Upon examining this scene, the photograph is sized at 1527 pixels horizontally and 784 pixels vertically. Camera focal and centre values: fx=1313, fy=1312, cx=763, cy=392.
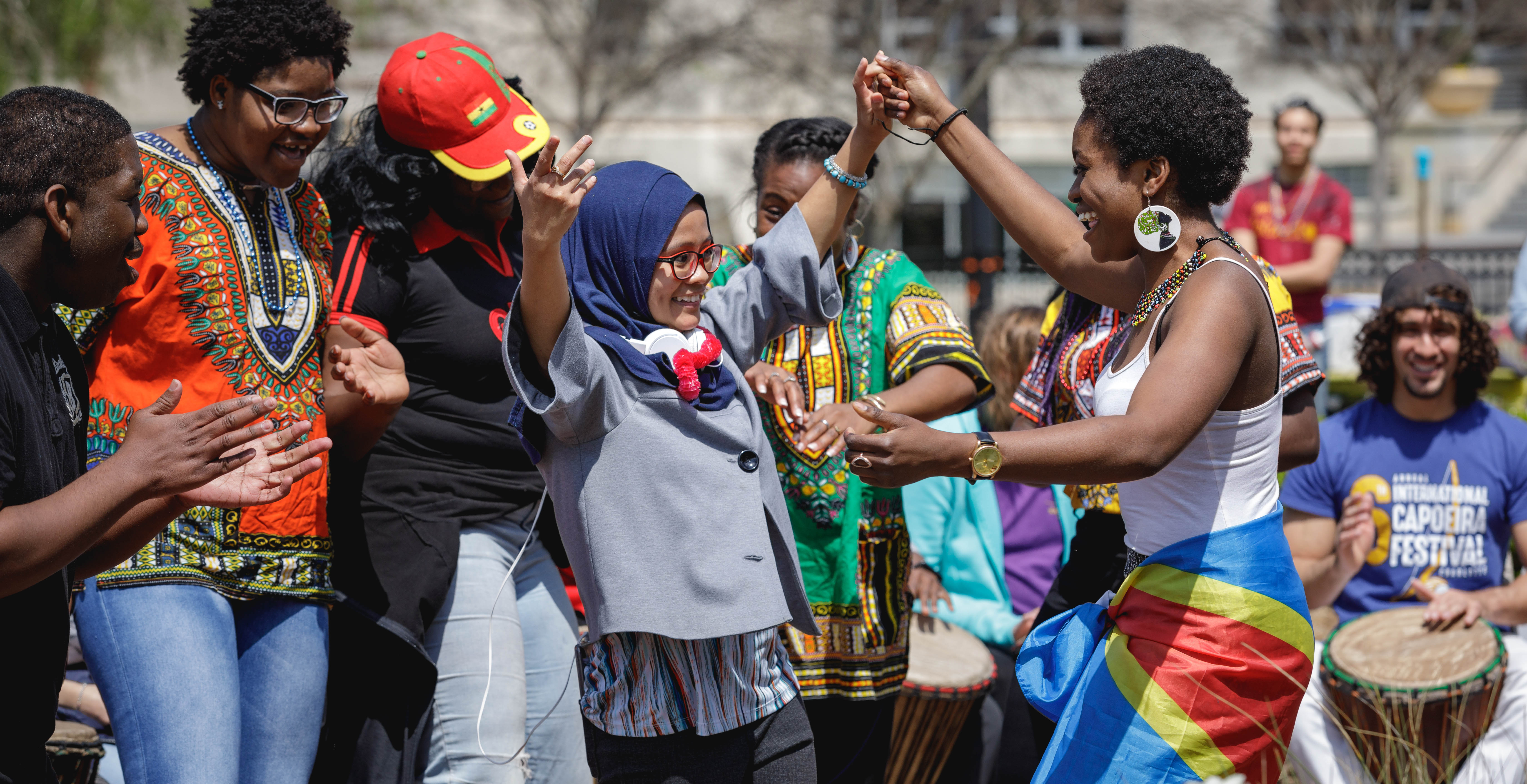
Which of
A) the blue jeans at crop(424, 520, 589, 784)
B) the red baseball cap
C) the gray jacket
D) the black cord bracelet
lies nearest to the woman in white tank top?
the black cord bracelet

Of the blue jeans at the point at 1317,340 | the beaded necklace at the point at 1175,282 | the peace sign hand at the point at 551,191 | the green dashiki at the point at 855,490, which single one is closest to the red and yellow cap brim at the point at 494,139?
the green dashiki at the point at 855,490

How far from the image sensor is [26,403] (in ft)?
7.00

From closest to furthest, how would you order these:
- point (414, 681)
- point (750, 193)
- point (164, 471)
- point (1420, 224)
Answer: point (164, 471)
point (414, 681)
point (750, 193)
point (1420, 224)

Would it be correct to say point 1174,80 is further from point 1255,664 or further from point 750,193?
point 750,193

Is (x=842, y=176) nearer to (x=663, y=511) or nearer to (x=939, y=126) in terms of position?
(x=939, y=126)

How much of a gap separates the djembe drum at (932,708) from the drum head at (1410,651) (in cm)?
115

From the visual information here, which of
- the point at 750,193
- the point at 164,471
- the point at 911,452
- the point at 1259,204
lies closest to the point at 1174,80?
the point at 911,452

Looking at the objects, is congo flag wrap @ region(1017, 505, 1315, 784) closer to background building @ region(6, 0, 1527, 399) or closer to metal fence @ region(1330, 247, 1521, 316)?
background building @ region(6, 0, 1527, 399)

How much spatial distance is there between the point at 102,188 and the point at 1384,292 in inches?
177

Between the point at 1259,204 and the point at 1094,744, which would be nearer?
the point at 1094,744

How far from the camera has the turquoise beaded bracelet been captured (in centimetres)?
300

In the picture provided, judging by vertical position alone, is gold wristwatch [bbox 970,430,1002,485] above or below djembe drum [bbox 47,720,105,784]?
above

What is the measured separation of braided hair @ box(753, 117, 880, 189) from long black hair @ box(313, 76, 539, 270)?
666 mm

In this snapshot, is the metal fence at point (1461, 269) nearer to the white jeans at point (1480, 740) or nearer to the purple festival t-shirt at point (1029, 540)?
the purple festival t-shirt at point (1029, 540)
